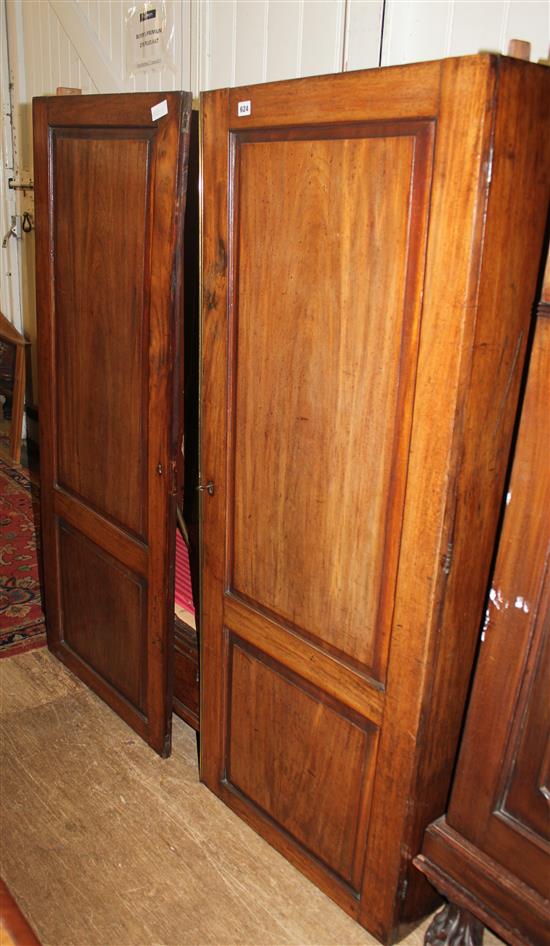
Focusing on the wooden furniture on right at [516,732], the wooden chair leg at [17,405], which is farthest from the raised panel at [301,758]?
the wooden chair leg at [17,405]

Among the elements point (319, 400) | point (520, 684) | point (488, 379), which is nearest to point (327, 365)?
point (319, 400)

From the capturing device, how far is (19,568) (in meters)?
3.74

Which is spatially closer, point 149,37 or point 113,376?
point 113,376

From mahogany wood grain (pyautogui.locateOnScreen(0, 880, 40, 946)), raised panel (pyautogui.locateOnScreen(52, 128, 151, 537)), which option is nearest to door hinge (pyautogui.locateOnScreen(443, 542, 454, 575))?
mahogany wood grain (pyautogui.locateOnScreen(0, 880, 40, 946))

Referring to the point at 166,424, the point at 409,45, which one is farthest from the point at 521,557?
the point at 409,45

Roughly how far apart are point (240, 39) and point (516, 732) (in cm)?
244

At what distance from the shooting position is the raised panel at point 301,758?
1.88m

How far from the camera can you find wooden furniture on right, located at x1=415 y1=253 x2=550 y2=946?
4.83 feet

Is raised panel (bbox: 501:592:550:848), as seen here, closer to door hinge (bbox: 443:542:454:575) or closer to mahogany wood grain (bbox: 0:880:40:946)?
door hinge (bbox: 443:542:454:575)

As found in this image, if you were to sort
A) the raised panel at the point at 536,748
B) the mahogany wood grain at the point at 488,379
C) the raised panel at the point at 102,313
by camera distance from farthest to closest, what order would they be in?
the raised panel at the point at 102,313 → the raised panel at the point at 536,748 → the mahogany wood grain at the point at 488,379

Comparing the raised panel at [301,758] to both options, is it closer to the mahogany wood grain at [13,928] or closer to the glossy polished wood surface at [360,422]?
the glossy polished wood surface at [360,422]

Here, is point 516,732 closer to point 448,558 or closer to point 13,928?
point 448,558

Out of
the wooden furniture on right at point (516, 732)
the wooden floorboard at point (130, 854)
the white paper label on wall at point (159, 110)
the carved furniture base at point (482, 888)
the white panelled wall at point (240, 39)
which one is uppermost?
the white panelled wall at point (240, 39)

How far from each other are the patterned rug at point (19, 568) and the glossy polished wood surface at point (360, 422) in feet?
4.26
